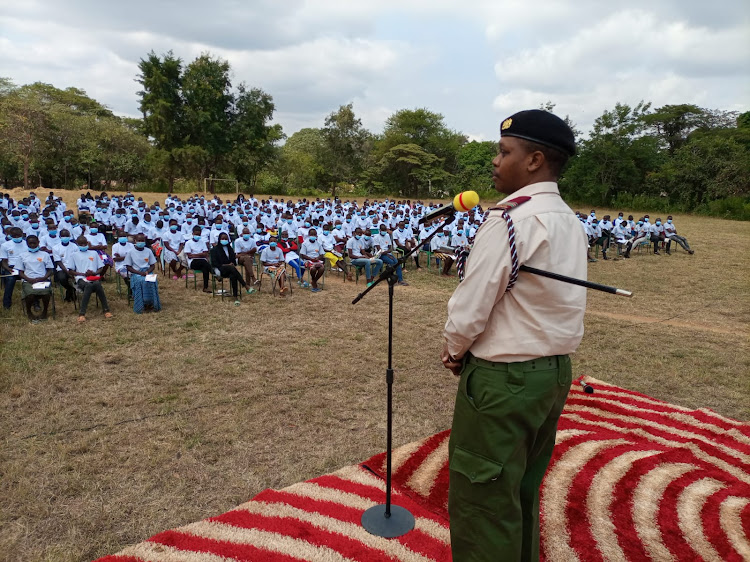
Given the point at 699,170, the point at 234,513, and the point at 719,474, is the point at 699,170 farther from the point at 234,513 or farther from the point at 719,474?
the point at 234,513

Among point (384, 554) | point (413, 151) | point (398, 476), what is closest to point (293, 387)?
point (398, 476)

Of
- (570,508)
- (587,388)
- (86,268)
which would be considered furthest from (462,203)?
(86,268)

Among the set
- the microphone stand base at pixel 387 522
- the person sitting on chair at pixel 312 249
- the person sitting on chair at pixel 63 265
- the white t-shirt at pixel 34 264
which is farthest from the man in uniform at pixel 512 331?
the person sitting on chair at pixel 312 249

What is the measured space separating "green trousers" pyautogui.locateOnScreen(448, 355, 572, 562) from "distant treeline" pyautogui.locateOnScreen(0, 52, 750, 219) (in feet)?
103

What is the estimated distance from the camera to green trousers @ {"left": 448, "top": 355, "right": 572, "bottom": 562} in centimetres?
162

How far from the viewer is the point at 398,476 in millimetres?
3281

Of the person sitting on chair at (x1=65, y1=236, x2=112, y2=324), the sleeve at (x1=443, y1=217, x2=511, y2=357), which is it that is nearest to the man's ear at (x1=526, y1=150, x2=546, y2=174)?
the sleeve at (x1=443, y1=217, x2=511, y2=357)

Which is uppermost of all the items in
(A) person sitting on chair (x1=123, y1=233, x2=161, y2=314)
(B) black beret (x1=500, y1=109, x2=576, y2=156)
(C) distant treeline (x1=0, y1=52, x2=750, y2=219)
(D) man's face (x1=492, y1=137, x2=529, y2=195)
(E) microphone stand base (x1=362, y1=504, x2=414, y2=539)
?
(C) distant treeline (x1=0, y1=52, x2=750, y2=219)

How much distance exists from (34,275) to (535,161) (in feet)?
25.1

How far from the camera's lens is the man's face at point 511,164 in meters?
1.72

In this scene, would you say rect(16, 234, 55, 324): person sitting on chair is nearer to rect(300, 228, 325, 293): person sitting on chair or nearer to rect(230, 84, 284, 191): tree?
rect(300, 228, 325, 293): person sitting on chair

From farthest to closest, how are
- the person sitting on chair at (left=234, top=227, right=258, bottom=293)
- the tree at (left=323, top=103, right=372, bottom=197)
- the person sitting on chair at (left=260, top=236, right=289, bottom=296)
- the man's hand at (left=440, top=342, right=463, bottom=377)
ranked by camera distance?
the tree at (left=323, top=103, right=372, bottom=197), the person sitting on chair at (left=234, top=227, right=258, bottom=293), the person sitting on chair at (left=260, top=236, right=289, bottom=296), the man's hand at (left=440, top=342, right=463, bottom=377)

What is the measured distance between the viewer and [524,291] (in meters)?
1.64

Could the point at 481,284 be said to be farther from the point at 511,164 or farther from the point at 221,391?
the point at 221,391
